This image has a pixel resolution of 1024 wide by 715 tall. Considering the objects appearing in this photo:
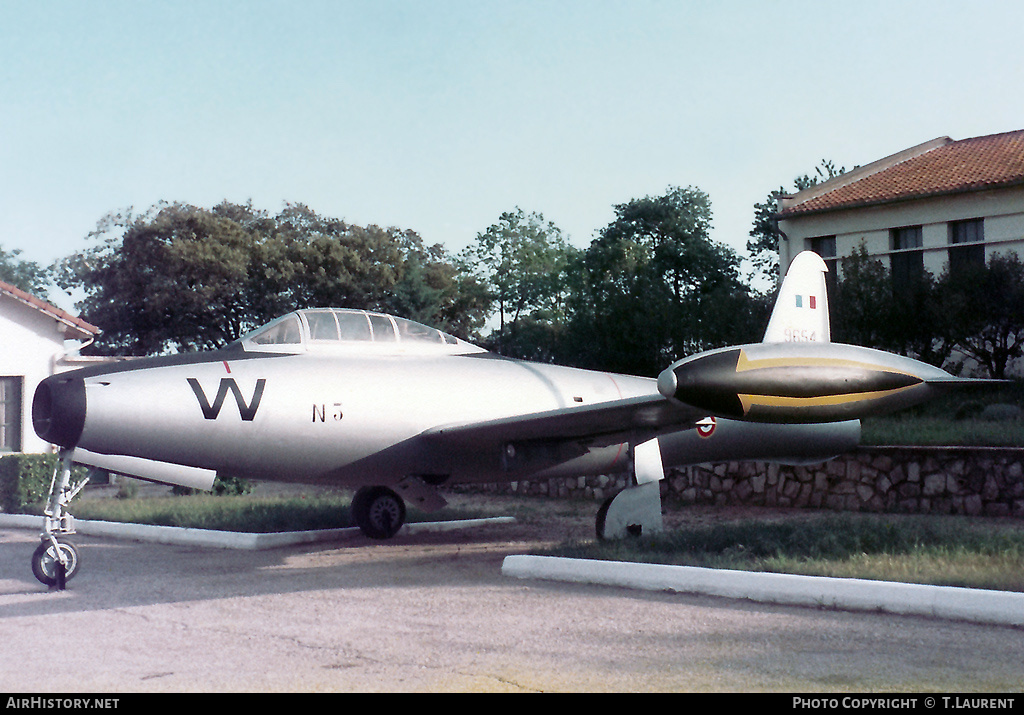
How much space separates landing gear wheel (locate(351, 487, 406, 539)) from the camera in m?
12.6

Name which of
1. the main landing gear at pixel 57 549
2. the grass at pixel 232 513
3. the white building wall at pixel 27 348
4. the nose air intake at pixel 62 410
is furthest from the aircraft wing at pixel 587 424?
the white building wall at pixel 27 348

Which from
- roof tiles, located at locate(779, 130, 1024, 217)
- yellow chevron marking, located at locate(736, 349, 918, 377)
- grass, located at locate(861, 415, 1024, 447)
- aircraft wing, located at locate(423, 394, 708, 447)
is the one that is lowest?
grass, located at locate(861, 415, 1024, 447)

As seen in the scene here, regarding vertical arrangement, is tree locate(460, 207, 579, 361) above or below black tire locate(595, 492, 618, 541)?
above

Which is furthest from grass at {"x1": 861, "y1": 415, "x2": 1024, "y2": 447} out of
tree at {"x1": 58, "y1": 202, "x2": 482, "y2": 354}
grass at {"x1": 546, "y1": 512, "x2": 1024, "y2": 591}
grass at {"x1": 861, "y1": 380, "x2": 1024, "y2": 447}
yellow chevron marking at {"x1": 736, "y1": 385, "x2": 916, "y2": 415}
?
tree at {"x1": 58, "y1": 202, "x2": 482, "y2": 354}

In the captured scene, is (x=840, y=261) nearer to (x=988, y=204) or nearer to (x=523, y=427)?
(x=988, y=204)

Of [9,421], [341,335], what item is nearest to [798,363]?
[341,335]

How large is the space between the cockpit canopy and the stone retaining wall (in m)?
7.16

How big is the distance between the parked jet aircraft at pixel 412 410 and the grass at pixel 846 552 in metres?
0.91

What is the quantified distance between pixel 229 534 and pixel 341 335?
345 cm

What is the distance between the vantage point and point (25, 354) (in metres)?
22.6

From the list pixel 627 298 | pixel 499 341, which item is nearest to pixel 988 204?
pixel 627 298

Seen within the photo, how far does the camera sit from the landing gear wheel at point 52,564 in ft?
29.2

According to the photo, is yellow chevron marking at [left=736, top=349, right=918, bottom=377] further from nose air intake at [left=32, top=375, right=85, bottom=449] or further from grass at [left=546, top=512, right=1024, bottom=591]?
nose air intake at [left=32, top=375, right=85, bottom=449]

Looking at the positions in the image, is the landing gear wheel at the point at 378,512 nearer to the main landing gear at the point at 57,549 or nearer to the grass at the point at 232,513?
the grass at the point at 232,513
